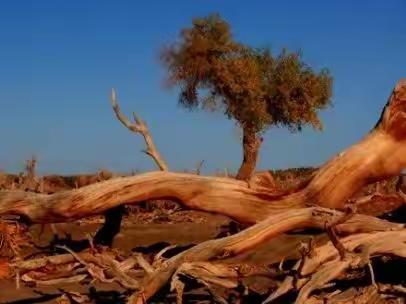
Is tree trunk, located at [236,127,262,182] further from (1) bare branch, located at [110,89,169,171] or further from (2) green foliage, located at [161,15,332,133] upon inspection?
(1) bare branch, located at [110,89,169,171]

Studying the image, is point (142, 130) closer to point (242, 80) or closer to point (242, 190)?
point (242, 190)

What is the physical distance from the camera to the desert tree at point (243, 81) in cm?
2372

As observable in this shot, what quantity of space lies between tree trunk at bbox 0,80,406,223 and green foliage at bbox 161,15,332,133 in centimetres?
1627

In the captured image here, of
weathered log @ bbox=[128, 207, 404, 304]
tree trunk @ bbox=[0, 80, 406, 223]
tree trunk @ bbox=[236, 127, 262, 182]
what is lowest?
weathered log @ bbox=[128, 207, 404, 304]

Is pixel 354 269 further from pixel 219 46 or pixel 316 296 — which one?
pixel 219 46

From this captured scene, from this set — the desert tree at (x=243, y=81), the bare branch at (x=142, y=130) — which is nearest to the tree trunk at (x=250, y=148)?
the desert tree at (x=243, y=81)

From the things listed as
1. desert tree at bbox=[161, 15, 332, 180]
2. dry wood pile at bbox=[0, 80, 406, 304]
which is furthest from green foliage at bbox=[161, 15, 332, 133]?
dry wood pile at bbox=[0, 80, 406, 304]

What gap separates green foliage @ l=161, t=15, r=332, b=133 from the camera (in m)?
23.7

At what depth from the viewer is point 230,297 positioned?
633 cm

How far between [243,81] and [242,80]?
5 cm

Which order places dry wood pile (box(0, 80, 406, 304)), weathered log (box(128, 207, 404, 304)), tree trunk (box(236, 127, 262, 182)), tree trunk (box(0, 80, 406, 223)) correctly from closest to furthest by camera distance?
dry wood pile (box(0, 80, 406, 304))
weathered log (box(128, 207, 404, 304))
tree trunk (box(0, 80, 406, 223))
tree trunk (box(236, 127, 262, 182))

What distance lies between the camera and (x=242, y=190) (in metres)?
7.33

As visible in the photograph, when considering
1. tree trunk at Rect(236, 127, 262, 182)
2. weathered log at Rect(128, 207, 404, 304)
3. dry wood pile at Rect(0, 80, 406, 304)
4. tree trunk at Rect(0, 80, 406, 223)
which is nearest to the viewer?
dry wood pile at Rect(0, 80, 406, 304)

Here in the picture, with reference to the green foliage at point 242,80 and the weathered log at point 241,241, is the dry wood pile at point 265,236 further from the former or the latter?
the green foliage at point 242,80
